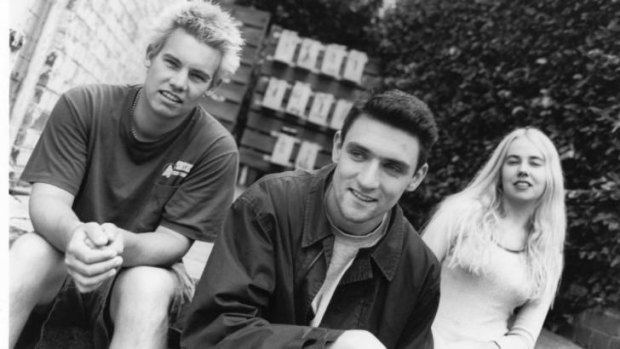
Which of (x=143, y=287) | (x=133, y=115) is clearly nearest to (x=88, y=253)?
(x=143, y=287)

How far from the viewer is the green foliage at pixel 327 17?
631cm

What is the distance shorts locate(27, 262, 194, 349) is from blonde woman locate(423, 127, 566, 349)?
1166 mm

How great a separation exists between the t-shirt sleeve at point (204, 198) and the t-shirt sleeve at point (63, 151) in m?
0.31

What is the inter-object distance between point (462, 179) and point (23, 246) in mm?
3329

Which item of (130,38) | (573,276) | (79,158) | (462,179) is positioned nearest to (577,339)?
(573,276)

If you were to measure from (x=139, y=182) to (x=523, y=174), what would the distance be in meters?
1.75

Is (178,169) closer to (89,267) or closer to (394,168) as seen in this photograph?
(89,267)

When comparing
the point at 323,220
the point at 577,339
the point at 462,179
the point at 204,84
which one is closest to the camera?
the point at 323,220

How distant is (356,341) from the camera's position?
4.19 ft

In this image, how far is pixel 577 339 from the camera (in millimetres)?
3156

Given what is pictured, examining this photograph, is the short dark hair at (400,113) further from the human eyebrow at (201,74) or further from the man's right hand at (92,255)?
the man's right hand at (92,255)

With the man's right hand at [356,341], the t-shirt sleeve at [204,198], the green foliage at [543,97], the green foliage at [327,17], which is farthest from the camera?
the green foliage at [327,17]

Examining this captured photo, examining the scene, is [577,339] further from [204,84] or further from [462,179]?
[204,84]

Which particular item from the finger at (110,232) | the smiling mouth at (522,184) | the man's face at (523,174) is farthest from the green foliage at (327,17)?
the finger at (110,232)
